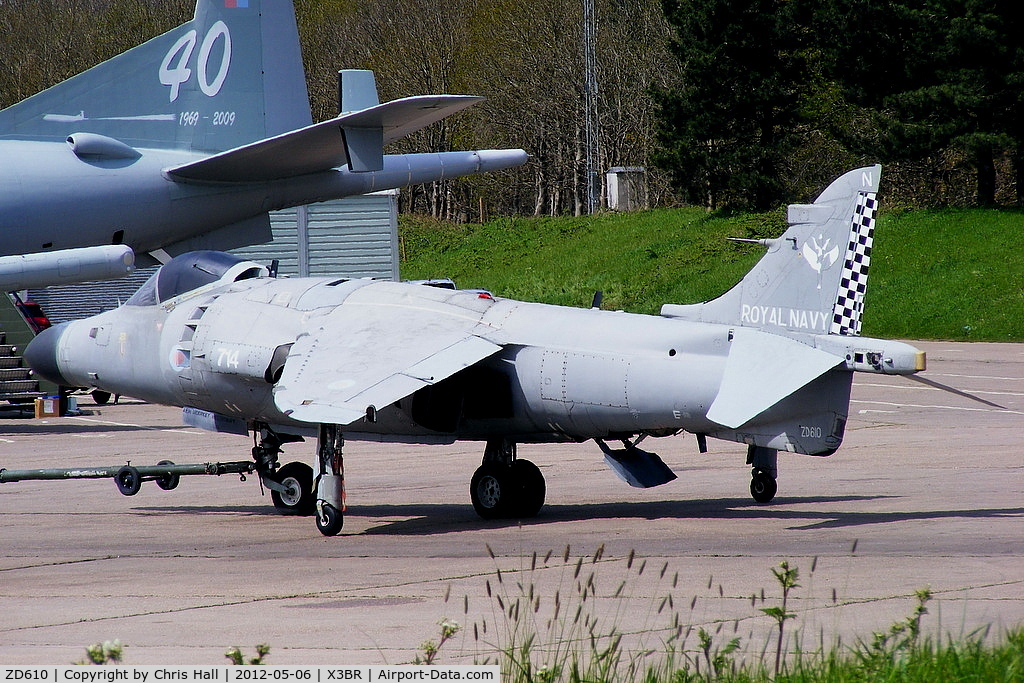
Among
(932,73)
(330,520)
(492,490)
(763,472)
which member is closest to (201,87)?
(492,490)

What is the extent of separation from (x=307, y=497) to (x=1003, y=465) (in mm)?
8225

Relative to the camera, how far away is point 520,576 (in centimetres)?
870

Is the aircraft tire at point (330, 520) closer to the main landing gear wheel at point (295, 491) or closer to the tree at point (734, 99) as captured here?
the main landing gear wheel at point (295, 491)

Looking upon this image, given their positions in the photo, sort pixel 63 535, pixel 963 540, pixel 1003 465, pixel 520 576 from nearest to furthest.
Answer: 1. pixel 520 576
2. pixel 963 540
3. pixel 63 535
4. pixel 1003 465

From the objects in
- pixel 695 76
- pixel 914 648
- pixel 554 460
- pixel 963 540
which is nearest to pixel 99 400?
pixel 554 460

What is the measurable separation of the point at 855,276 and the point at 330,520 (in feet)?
16.7

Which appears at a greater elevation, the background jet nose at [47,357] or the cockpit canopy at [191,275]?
the cockpit canopy at [191,275]

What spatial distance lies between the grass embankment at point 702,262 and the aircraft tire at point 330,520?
2891 cm

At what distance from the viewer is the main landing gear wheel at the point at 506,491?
12016mm

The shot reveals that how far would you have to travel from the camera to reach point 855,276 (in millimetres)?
10703

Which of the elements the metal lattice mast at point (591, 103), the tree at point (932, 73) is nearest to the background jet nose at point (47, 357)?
the tree at point (932, 73)

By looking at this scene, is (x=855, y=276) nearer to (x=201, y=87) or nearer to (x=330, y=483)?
(x=330, y=483)

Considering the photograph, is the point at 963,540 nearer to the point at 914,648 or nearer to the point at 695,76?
the point at 914,648
